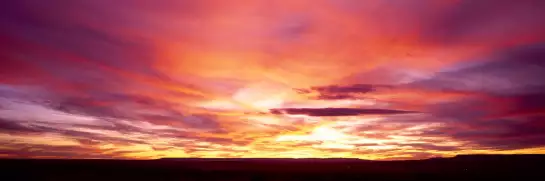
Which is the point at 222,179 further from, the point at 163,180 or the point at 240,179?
the point at 163,180

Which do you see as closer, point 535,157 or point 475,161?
point 535,157

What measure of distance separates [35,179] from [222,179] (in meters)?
15.6

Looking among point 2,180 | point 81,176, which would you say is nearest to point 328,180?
point 81,176

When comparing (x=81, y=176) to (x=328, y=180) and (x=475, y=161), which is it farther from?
(x=475, y=161)

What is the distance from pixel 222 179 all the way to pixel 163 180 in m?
5.27

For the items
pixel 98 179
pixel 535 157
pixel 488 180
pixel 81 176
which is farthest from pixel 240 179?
pixel 535 157

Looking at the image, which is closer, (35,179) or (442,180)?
(35,179)

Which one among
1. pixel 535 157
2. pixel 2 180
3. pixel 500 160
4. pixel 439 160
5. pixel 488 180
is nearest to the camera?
pixel 2 180

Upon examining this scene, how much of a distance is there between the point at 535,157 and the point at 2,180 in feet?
333

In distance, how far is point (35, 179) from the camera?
3250cm

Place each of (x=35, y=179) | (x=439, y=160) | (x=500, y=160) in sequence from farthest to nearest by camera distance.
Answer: (x=439, y=160) → (x=500, y=160) → (x=35, y=179)

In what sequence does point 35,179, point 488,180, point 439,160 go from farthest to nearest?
point 439,160, point 488,180, point 35,179

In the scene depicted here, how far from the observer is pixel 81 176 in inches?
1442

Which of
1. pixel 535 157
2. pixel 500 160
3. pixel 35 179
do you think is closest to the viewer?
pixel 35 179
